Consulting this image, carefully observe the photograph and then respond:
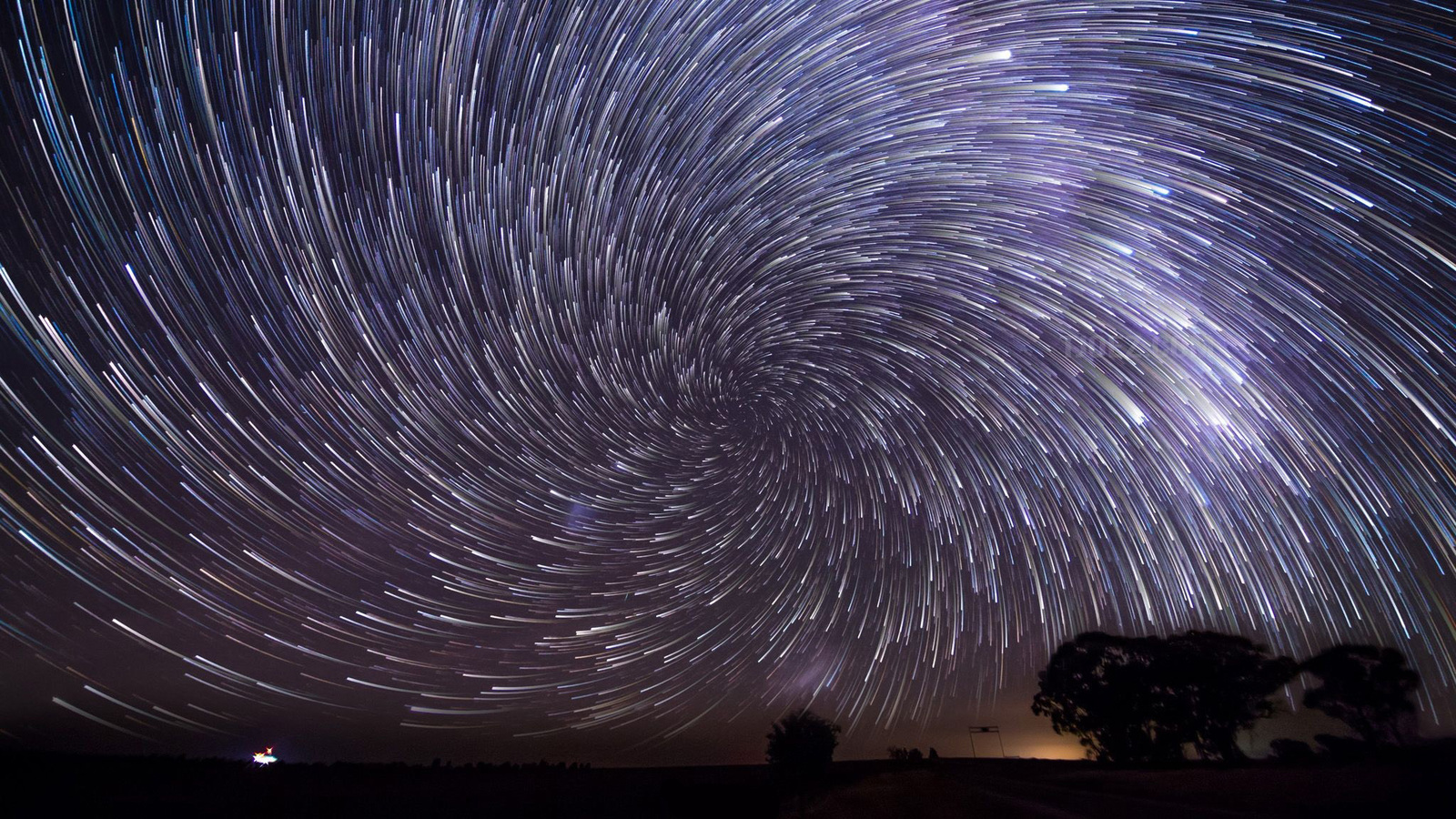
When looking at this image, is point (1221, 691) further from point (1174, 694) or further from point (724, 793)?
point (724, 793)

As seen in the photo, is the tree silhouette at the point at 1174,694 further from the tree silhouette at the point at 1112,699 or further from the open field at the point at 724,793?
the open field at the point at 724,793

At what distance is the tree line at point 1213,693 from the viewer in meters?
31.4

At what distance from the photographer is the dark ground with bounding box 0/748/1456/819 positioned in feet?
59.5

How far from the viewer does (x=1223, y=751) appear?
31.0 metres

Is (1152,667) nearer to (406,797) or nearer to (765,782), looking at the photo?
(765,782)

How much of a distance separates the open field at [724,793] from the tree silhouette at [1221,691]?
12.6 feet

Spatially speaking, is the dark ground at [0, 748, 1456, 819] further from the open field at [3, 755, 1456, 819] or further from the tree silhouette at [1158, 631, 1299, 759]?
the tree silhouette at [1158, 631, 1299, 759]

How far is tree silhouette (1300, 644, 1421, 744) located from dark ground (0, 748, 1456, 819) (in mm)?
7105

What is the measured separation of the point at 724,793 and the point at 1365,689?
33161 mm

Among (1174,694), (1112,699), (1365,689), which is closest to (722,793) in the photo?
(1112,699)

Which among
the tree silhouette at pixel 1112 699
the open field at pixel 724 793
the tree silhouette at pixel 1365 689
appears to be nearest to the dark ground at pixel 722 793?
the open field at pixel 724 793

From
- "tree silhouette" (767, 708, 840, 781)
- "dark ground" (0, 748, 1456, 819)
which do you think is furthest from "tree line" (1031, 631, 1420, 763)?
"tree silhouette" (767, 708, 840, 781)

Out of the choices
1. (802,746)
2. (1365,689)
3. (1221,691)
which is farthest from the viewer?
(802,746)

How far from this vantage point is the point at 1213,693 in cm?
3136
